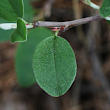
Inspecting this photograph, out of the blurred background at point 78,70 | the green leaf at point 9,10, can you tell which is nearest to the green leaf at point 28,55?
the blurred background at point 78,70

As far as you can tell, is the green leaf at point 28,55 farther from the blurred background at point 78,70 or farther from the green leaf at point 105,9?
the green leaf at point 105,9

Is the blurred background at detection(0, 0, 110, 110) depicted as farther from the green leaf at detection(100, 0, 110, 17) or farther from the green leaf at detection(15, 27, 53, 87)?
the green leaf at detection(100, 0, 110, 17)

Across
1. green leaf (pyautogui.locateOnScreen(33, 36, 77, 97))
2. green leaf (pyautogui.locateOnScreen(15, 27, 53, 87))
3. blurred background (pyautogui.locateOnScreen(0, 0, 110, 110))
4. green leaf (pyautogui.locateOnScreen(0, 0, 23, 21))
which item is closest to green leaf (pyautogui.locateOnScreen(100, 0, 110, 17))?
green leaf (pyautogui.locateOnScreen(33, 36, 77, 97))

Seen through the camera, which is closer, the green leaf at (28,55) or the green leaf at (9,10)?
the green leaf at (9,10)

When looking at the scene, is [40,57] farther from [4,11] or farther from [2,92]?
[2,92]

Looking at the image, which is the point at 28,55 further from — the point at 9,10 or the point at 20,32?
the point at 20,32

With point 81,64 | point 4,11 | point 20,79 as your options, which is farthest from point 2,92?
point 4,11
